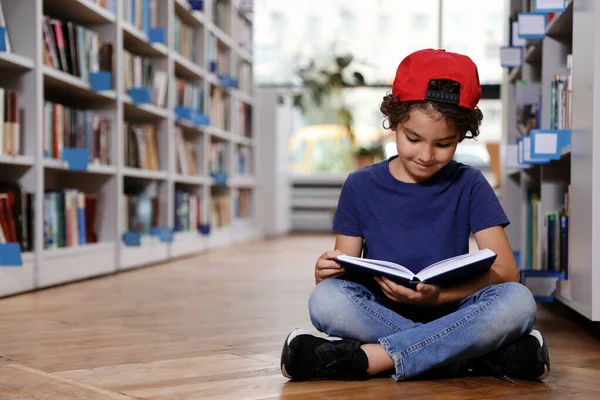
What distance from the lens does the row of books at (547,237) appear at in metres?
2.30

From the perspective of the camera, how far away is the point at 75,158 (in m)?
2.97

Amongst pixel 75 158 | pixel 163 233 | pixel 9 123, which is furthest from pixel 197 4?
pixel 9 123

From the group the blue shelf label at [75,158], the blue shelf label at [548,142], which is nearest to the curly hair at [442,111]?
the blue shelf label at [548,142]

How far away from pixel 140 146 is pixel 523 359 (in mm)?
2840

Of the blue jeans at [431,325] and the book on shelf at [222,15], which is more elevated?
the book on shelf at [222,15]

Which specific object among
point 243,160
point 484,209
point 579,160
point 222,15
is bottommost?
point 484,209

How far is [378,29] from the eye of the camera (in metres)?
6.76

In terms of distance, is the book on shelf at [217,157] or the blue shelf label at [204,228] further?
the book on shelf at [217,157]

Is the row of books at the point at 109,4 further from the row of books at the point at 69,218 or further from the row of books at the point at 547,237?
the row of books at the point at 547,237

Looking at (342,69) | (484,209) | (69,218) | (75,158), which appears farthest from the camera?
(342,69)

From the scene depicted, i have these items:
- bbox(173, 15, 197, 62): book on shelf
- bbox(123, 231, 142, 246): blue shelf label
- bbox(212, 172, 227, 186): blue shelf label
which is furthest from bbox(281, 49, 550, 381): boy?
bbox(212, 172, 227, 186): blue shelf label

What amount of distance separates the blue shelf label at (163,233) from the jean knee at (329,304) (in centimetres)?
258

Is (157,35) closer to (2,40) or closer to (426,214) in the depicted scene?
(2,40)

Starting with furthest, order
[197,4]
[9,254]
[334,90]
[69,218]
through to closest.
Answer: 1. [334,90]
2. [197,4]
3. [69,218]
4. [9,254]
